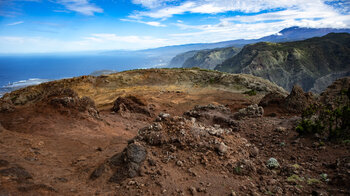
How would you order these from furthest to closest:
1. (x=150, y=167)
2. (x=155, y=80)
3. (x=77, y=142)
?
1. (x=155, y=80)
2. (x=77, y=142)
3. (x=150, y=167)

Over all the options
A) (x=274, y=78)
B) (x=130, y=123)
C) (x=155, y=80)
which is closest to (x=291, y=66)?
(x=274, y=78)

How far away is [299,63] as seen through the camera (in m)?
99.4

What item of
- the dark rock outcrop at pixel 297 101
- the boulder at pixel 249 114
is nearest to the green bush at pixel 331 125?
the boulder at pixel 249 114

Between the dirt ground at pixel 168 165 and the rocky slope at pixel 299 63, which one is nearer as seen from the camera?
the dirt ground at pixel 168 165

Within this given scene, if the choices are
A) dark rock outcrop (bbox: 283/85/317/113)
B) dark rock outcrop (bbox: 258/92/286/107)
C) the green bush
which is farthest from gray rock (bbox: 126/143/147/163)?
dark rock outcrop (bbox: 258/92/286/107)

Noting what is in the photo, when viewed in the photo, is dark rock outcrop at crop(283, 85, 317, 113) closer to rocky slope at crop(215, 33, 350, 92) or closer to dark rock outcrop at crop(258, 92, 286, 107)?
dark rock outcrop at crop(258, 92, 286, 107)

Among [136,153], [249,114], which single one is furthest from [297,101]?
[136,153]

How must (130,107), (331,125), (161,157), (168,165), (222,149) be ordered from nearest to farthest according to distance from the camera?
(168,165) → (161,157) → (222,149) → (331,125) → (130,107)

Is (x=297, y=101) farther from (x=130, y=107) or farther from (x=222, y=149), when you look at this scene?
(x=130, y=107)

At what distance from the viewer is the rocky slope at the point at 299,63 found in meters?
97.5

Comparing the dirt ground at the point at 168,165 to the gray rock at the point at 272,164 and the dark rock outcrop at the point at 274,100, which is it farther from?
the dark rock outcrop at the point at 274,100

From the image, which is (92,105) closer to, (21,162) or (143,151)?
(21,162)

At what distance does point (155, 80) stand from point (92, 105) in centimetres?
1914

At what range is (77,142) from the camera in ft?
21.1
